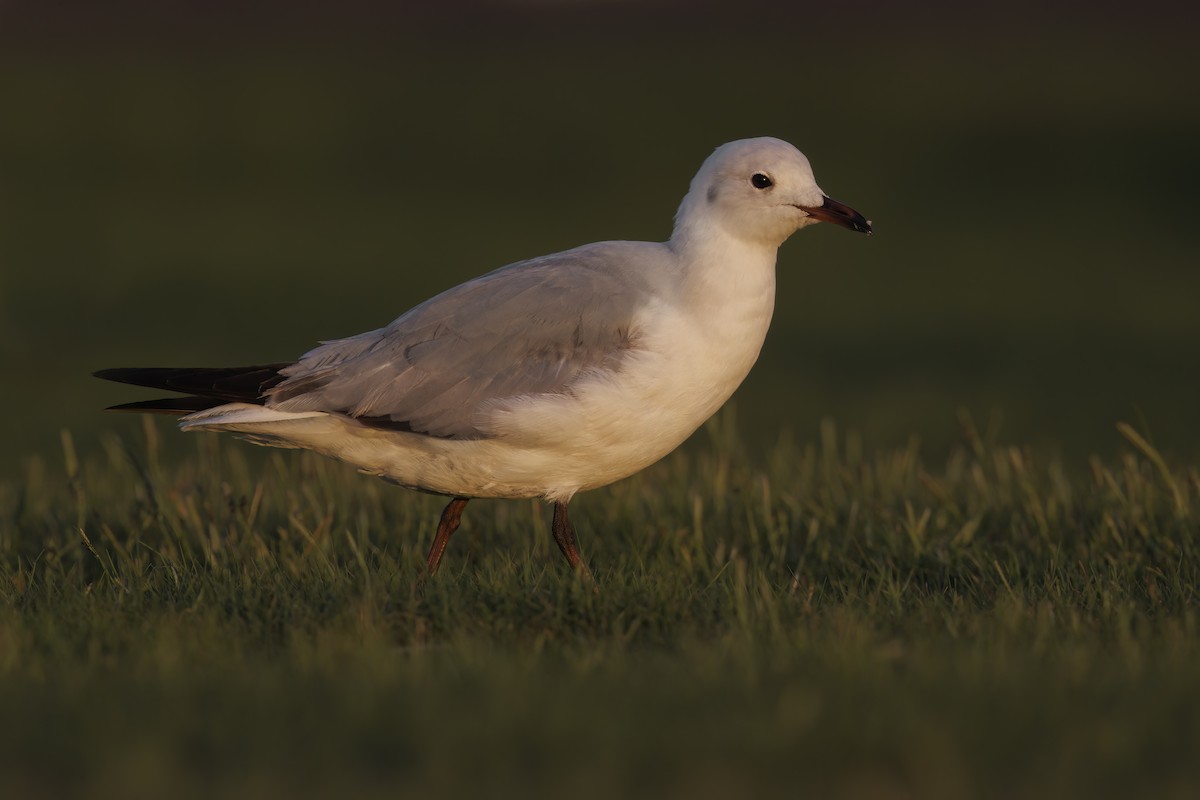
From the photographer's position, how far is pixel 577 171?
26297 millimetres

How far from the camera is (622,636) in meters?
5.30

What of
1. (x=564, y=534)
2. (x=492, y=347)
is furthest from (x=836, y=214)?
(x=564, y=534)

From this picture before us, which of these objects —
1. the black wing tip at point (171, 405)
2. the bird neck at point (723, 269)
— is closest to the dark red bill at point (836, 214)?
the bird neck at point (723, 269)

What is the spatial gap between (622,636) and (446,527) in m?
1.53

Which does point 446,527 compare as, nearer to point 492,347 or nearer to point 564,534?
point 564,534

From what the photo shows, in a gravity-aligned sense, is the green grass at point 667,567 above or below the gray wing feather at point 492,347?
below

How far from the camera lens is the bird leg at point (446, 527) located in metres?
6.53

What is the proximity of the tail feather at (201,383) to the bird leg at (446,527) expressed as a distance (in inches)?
35.4

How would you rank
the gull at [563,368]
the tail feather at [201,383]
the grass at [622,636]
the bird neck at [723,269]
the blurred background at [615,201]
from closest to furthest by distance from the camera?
the grass at [622,636] < the gull at [563,368] < the bird neck at [723,269] < the tail feather at [201,383] < the blurred background at [615,201]

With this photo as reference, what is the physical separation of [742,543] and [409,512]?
161 centimetres

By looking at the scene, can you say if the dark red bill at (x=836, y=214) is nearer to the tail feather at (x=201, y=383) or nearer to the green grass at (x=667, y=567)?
the green grass at (x=667, y=567)

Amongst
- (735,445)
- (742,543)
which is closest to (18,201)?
(735,445)

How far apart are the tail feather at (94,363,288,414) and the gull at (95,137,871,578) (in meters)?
0.01

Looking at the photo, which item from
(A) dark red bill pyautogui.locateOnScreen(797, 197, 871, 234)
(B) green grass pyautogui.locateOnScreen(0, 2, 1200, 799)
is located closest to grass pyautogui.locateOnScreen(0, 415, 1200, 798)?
(B) green grass pyautogui.locateOnScreen(0, 2, 1200, 799)
